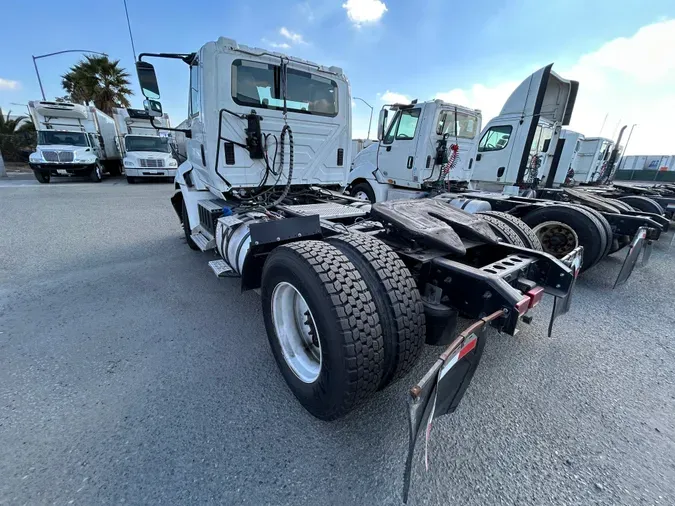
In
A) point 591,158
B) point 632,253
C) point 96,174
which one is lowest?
point 96,174

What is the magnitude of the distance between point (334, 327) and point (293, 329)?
785 millimetres

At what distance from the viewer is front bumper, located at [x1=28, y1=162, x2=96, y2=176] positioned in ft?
44.4

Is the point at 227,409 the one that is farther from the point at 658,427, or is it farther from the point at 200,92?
the point at 200,92

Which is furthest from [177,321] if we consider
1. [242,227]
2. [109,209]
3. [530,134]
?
[530,134]

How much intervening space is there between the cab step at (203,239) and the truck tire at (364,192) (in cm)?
453

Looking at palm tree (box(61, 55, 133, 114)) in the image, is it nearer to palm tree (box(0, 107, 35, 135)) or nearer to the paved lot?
palm tree (box(0, 107, 35, 135))

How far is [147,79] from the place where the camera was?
344 cm

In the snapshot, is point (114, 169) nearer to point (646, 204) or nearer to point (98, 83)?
point (98, 83)

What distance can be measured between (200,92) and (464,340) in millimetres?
3765

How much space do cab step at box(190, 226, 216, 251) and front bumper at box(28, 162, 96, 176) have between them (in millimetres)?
14703

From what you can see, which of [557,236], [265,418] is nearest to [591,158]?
[557,236]

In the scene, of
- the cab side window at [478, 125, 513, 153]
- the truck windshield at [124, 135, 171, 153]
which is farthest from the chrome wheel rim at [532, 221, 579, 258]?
the truck windshield at [124, 135, 171, 153]

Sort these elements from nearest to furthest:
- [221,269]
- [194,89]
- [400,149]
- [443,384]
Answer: [443,384] → [221,269] → [194,89] → [400,149]

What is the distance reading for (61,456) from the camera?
1623 millimetres
